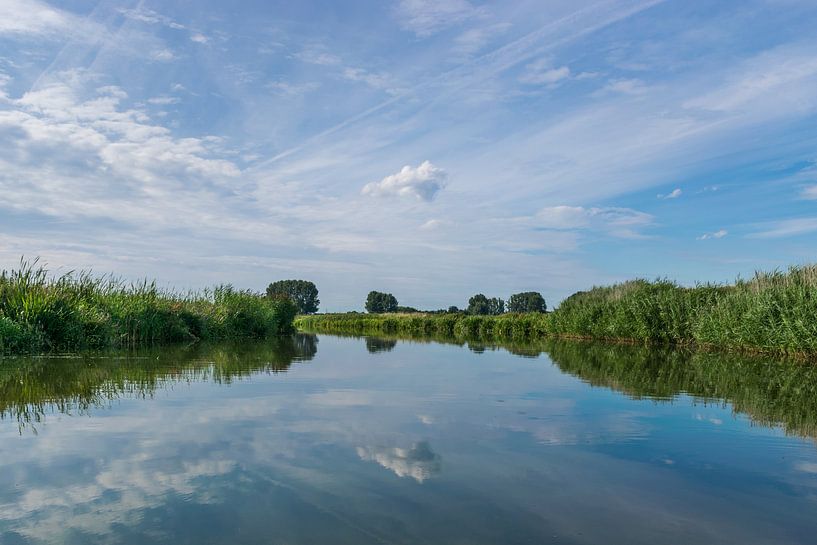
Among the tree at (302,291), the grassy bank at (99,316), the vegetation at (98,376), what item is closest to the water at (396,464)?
the vegetation at (98,376)

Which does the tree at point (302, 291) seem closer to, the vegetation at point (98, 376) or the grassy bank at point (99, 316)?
the grassy bank at point (99, 316)

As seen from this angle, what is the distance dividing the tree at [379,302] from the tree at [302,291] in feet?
39.5

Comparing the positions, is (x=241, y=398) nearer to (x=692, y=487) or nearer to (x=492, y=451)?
(x=492, y=451)

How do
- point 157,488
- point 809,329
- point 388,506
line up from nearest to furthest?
point 388,506 < point 157,488 < point 809,329

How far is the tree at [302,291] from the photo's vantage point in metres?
88.6

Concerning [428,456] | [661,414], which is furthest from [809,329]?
[428,456]

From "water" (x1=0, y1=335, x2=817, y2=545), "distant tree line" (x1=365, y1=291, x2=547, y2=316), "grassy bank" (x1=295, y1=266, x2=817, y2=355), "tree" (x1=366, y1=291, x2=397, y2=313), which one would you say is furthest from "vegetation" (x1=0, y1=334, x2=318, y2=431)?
"tree" (x1=366, y1=291, x2=397, y2=313)

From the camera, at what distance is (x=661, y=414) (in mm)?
7008

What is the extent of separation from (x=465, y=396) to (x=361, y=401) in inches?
60.9

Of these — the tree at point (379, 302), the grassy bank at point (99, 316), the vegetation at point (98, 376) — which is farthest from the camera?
the tree at point (379, 302)

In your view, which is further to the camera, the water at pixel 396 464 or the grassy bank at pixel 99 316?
the grassy bank at pixel 99 316

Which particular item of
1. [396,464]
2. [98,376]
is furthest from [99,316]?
[396,464]

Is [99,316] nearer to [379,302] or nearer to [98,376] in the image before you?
[98,376]

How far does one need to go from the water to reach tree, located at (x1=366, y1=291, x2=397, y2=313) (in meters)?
70.0
